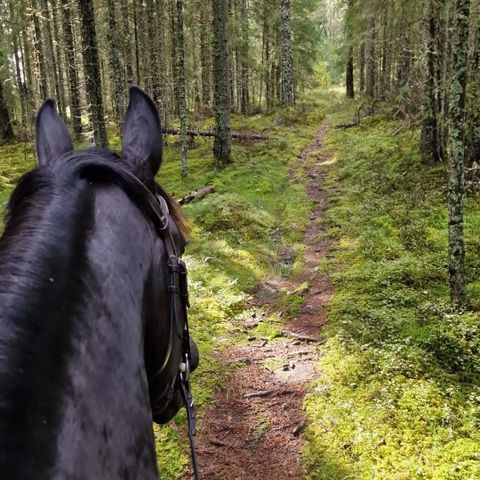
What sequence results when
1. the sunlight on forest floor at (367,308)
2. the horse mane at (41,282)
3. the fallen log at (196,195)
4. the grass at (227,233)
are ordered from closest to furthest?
1. the horse mane at (41,282)
2. the sunlight on forest floor at (367,308)
3. the grass at (227,233)
4. the fallen log at (196,195)

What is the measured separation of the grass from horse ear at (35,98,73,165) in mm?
686

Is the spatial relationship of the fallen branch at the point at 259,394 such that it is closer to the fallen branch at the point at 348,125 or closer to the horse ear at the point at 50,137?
the horse ear at the point at 50,137

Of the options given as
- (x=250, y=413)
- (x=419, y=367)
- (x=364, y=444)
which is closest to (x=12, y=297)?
(x=364, y=444)

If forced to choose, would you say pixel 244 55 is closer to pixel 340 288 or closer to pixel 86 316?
pixel 340 288

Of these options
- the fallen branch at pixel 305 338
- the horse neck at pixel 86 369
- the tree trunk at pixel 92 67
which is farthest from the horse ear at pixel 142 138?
the tree trunk at pixel 92 67

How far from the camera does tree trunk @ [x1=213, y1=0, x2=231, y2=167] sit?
14.0 m

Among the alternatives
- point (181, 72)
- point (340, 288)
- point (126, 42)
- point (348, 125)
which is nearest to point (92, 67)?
point (181, 72)

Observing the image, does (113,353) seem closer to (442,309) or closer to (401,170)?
(442,309)

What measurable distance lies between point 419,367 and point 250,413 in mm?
1735

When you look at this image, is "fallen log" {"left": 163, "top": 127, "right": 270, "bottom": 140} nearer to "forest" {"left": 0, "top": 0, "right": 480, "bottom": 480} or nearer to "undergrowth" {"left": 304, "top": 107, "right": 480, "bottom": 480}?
"forest" {"left": 0, "top": 0, "right": 480, "bottom": 480}

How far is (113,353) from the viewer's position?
3.45 ft

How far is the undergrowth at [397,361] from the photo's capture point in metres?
3.77

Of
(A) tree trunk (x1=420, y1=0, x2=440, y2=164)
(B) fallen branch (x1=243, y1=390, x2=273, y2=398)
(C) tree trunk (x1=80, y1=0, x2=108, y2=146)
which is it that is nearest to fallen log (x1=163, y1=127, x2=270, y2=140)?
(A) tree trunk (x1=420, y1=0, x2=440, y2=164)

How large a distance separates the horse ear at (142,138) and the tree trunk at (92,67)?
26.9 ft
